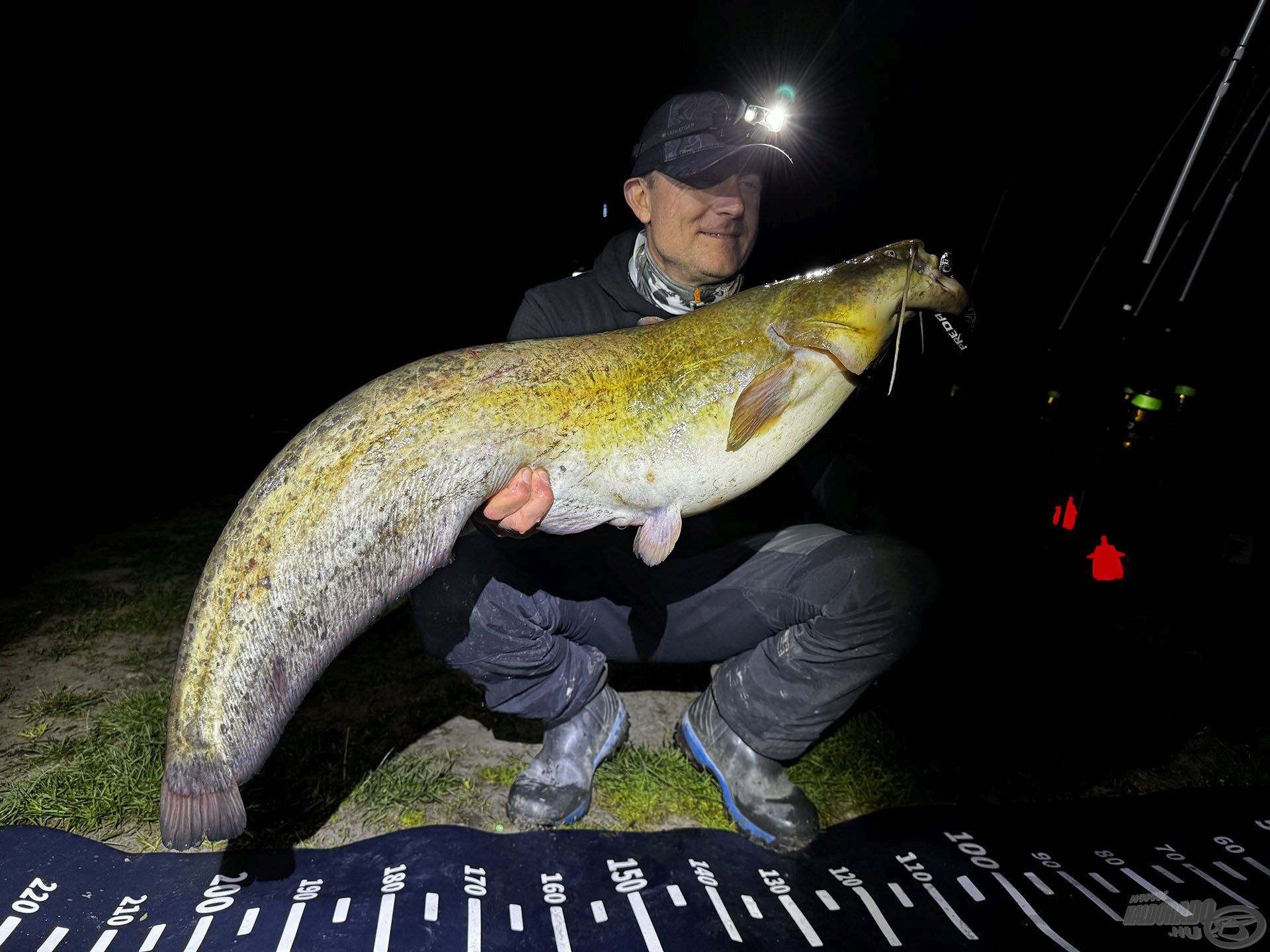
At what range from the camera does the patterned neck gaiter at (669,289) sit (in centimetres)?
261

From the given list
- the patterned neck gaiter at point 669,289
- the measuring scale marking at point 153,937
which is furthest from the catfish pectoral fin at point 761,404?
the measuring scale marking at point 153,937

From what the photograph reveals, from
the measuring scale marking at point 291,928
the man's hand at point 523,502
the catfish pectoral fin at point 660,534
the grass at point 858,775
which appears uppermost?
the man's hand at point 523,502

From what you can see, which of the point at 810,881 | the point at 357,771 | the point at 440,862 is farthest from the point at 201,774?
the point at 810,881

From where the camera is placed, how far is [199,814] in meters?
1.42

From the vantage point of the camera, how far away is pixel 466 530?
2.28 meters

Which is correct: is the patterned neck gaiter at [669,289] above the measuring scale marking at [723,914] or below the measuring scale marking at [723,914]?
above

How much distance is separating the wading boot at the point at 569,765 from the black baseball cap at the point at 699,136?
215cm

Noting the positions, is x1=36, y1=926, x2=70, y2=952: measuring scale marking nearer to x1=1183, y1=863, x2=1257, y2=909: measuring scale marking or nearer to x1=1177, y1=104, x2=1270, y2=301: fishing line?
x1=1183, y1=863, x2=1257, y2=909: measuring scale marking

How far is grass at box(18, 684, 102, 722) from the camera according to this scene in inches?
101

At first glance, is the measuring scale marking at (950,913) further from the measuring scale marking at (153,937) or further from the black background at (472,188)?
the measuring scale marking at (153,937)

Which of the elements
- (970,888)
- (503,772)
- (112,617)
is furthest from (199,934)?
(112,617)

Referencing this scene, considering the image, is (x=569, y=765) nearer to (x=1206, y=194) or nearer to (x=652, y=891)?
(x=652, y=891)

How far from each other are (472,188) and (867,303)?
498 inches

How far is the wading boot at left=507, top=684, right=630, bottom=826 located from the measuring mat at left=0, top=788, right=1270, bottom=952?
87mm
